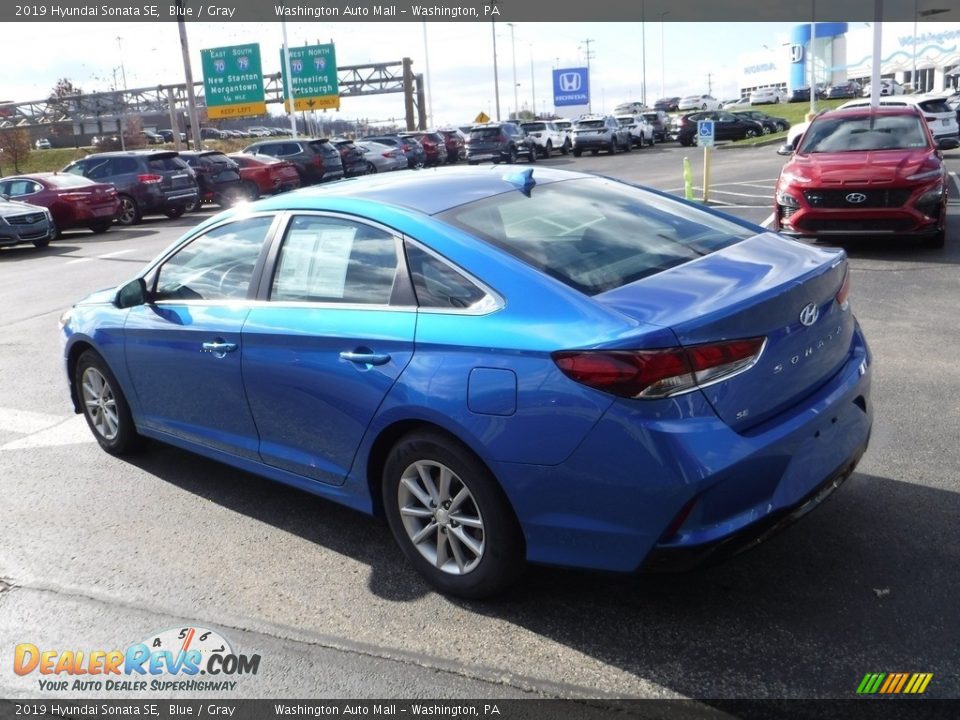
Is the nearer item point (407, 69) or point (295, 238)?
point (295, 238)

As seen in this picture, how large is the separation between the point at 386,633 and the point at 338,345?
1159mm

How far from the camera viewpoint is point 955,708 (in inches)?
111

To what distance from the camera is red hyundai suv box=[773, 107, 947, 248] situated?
10141 mm

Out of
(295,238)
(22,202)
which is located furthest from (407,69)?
(295,238)

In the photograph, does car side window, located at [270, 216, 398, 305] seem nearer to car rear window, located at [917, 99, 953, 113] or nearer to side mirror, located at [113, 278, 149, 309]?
side mirror, located at [113, 278, 149, 309]

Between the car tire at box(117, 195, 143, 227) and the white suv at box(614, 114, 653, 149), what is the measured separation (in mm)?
28841

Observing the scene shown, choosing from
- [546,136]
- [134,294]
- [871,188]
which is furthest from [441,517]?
[546,136]

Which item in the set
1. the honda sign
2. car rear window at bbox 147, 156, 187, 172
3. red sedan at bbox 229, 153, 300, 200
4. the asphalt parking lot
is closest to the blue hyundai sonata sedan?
the asphalt parking lot

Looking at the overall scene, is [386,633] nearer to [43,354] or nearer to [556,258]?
[556,258]

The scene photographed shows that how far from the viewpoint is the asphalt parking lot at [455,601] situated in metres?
3.16

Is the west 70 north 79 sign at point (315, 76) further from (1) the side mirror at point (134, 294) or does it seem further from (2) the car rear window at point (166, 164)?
(1) the side mirror at point (134, 294)

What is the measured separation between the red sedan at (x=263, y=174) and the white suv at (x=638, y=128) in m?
24.1

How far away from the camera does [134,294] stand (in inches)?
198

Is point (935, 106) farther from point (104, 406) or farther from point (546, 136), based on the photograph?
point (104, 406)
